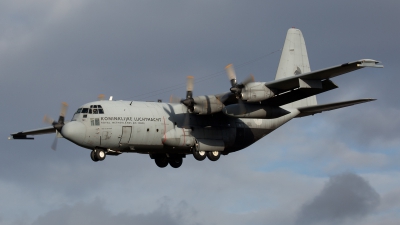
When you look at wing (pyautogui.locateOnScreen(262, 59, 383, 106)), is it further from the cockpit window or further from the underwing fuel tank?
the cockpit window

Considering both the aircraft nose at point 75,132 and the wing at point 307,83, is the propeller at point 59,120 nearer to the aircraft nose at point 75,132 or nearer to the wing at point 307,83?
the aircraft nose at point 75,132

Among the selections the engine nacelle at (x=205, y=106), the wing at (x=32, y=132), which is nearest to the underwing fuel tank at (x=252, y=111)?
the engine nacelle at (x=205, y=106)

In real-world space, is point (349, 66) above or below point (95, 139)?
above

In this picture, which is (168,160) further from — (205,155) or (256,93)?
(256,93)

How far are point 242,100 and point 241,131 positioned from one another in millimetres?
3495

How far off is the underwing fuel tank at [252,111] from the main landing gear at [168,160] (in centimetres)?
444

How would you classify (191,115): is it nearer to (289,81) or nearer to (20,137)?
(289,81)

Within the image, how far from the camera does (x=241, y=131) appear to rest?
34.0 metres

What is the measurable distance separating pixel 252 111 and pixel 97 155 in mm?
6690

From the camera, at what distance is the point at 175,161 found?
3456 centimetres

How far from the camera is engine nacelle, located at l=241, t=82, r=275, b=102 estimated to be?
1200 inches

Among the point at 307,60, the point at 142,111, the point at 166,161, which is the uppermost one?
the point at 307,60

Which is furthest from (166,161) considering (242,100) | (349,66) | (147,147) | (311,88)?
(349,66)

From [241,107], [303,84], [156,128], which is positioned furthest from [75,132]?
[303,84]
